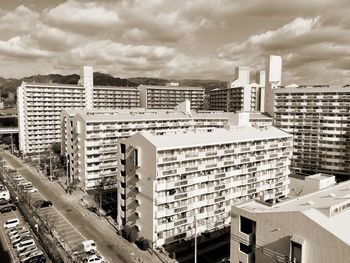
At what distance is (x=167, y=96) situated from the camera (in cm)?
16350

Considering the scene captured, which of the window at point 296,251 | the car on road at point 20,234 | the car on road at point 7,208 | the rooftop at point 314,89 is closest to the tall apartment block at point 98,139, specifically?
the car on road at point 7,208

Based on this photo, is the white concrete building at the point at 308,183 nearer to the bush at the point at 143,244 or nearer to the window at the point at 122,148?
the bush at the point at 143,244

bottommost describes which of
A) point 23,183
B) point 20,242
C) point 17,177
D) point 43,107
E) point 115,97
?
point 20,242

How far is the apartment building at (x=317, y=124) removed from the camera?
9712 centimetres

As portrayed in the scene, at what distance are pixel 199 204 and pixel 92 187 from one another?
121 ft

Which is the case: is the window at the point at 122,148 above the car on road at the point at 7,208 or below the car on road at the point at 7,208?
above

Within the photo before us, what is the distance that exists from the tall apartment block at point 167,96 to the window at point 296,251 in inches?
5062

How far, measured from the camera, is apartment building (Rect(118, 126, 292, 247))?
52634 mm

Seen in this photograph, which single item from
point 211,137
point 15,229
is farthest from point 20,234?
point 211,137

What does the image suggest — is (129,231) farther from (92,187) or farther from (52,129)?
(52,129)

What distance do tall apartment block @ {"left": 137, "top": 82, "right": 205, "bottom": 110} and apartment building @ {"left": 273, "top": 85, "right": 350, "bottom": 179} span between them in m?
63.9

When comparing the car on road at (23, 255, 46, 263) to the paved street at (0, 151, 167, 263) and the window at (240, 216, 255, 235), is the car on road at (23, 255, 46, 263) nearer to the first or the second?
the paved street at (0, 151, 167, 263)

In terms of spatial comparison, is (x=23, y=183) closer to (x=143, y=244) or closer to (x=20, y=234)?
(x=20, y=234)

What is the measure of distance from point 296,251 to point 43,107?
118922mm
